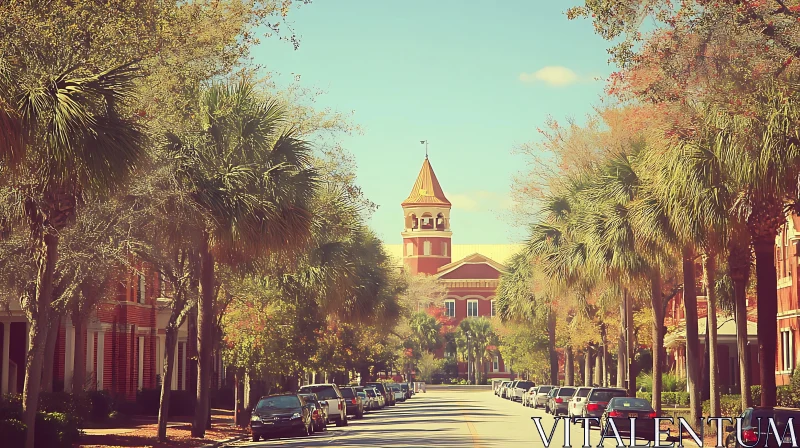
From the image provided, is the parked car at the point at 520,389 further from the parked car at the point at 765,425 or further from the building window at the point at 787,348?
the parked car at the point at 765,425

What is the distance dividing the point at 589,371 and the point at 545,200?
19.9 meters

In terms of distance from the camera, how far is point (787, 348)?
163 feet

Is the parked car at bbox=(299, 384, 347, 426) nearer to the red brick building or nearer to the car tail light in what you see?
the car tail light

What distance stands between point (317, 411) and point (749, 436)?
2276cm

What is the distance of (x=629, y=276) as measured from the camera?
38812 mm

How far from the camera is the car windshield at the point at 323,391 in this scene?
45.1m

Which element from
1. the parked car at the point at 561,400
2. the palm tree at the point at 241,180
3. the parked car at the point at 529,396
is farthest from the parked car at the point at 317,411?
the parked car at the point at 529,396

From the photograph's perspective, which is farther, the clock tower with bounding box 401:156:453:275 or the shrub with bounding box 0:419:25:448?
the clock tower with bounding box 401:156:453:275

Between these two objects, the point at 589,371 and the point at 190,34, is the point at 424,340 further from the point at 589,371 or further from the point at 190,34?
the point at 190,34

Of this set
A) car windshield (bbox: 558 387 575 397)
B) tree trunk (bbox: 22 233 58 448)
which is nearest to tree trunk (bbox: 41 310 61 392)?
tree trunk (bbox: 22 233 58 448)

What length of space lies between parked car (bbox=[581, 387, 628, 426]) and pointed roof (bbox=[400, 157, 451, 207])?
133 metres

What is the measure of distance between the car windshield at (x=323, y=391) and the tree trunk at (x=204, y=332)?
11510mm

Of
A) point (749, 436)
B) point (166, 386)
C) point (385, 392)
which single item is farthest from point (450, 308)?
point (749, 436)

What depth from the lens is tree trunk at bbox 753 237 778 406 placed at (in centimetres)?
2638
